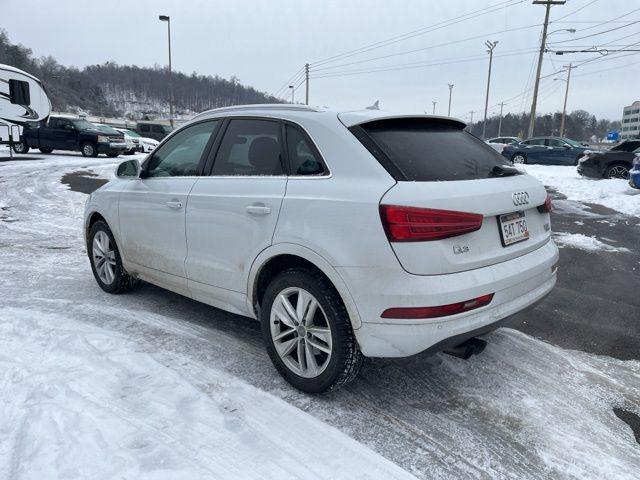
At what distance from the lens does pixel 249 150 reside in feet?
11.1

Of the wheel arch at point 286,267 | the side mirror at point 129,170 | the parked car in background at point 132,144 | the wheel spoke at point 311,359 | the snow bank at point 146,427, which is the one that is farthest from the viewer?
the parked car in background at point 132,144

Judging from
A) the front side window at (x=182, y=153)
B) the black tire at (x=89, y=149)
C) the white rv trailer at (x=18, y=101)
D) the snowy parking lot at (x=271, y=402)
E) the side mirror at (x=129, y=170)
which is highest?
the white rv trailer at (x=18, y=101)

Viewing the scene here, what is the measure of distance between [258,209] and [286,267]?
41cm

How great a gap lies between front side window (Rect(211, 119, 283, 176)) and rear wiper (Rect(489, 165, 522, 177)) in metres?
1.33

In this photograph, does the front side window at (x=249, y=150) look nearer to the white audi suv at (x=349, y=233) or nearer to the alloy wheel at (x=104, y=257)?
the white audi suv at (x=349, y=233)

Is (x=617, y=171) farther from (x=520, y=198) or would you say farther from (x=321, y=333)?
(x=321, y=333)

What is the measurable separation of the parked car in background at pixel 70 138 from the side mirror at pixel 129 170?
65.5ft

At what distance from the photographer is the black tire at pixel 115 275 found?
15.1 feet

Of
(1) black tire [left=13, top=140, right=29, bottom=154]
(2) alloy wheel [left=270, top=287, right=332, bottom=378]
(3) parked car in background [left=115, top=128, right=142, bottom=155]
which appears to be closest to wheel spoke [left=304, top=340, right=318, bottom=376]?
(2) alloy wheel [left=270, top=287, right=332, bottom=378]

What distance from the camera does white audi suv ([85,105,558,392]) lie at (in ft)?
8.19

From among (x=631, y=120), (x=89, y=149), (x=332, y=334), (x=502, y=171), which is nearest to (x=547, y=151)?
(x=89, y=149)

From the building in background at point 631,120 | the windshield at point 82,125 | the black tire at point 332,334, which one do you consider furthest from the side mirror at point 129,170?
the building in background at point 631,120

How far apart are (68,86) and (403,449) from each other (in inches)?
4782

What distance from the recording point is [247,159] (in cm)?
337
